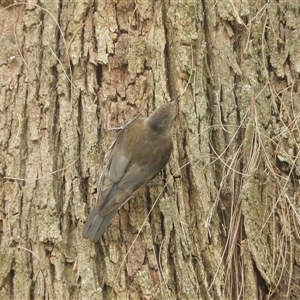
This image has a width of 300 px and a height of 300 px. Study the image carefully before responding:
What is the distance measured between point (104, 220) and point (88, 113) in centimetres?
72

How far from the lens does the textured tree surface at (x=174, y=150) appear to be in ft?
12.2

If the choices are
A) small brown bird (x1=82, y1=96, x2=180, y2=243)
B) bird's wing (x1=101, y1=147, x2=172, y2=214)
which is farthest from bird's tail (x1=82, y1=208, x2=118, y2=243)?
bird's wing (x1=101, y1=147, x2=172, y2=214)

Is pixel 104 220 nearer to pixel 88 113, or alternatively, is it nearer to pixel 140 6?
pixel 88 113

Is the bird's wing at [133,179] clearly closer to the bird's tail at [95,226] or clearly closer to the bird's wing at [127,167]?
the bird's wing at [127,167]

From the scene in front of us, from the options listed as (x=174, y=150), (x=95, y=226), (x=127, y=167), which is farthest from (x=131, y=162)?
(x=95, y=226)

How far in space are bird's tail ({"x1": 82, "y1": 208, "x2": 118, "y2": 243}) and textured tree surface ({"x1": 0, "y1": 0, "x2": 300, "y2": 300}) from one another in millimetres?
90

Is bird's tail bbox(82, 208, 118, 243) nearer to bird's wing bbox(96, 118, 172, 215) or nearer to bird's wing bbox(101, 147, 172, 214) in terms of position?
bird's wing bbox(96, 118, 172, 215)

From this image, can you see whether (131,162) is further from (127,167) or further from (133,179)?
(133,179)

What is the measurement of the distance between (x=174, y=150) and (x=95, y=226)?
2.51 feet

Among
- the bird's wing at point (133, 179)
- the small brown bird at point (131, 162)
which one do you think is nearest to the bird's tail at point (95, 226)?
the small brown bird at point (131, 162)

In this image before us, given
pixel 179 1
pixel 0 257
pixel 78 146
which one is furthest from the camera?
pixel 179 1

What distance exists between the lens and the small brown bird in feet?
12.3

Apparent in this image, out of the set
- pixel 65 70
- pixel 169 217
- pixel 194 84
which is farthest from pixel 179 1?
pixel 169 217

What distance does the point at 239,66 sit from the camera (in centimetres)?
429
